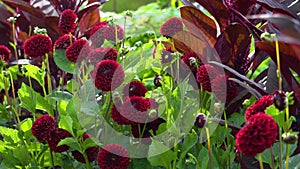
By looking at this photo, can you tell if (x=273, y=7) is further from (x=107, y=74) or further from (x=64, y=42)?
(x=64, y=42)

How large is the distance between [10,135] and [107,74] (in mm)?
322

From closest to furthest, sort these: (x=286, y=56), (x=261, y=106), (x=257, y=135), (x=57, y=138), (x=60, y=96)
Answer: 1. (x=257, y=135)
2. (x=261, y=106)
3. (x=286, y=56)
4. (x=57, y=138)
5. (x=60, y=96)

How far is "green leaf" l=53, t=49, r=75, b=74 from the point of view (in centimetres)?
116

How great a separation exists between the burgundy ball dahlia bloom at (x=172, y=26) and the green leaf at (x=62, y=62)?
21 cm

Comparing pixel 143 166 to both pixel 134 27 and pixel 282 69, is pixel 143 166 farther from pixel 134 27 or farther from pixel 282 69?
pixel 134 27

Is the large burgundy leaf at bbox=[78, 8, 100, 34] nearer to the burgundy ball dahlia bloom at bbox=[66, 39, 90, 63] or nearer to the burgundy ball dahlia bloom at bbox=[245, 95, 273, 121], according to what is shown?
the burgundy ball dahlia bloom at bbox=[66, 39, 90, 63]

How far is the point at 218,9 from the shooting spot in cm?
120

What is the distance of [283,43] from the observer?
88 centimetres

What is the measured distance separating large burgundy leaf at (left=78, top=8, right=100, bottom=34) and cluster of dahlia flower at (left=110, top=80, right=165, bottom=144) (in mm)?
605

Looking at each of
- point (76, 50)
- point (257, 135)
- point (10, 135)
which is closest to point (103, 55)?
point (76, 50)

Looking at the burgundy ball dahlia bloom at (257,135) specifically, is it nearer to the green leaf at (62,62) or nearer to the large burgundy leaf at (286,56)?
the large burgundy leaf at (286,56)

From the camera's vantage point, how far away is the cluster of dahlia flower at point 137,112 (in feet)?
3.07

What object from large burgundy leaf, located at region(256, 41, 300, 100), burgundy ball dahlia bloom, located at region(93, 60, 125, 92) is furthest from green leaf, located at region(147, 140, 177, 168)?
large burgundy leaf, located at region(256, 41, 300, 100)

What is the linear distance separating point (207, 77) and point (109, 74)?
0.17 metres
